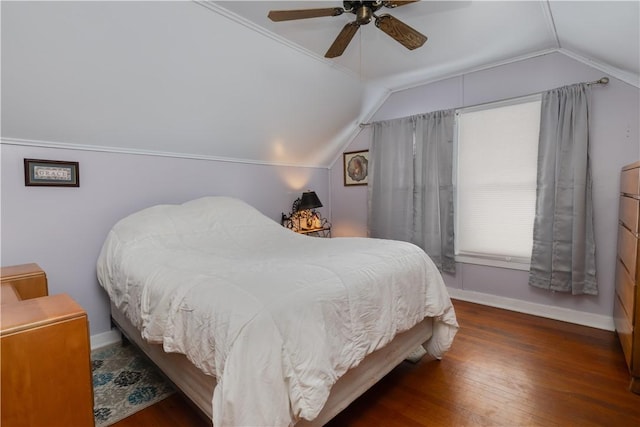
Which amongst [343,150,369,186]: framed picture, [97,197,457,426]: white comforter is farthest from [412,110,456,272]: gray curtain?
[97,197,457,426]: white comforter

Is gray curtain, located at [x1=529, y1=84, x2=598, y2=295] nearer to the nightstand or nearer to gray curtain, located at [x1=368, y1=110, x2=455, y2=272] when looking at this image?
gray curtain, located at [x1=368, y1=110, x2=455, y2=272]

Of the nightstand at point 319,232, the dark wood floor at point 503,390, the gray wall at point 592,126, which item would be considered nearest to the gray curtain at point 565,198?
the gray wall at point 592,126

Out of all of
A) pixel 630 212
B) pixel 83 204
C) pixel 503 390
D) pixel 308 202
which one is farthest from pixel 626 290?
pixel 83 204

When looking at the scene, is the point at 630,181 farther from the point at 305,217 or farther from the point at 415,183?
the point at 305,217

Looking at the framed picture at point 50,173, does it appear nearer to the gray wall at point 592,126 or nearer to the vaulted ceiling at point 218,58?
the vaulted ceiling at point 218,58

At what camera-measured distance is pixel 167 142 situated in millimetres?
2943

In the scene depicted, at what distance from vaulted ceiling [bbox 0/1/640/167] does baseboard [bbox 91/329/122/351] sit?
1538 mm

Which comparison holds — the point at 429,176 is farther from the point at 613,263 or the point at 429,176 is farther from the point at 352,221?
the point at 613,263

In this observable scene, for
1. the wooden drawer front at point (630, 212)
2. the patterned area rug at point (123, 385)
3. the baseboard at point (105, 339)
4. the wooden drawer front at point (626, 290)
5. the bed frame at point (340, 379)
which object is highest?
the wooden drawer front at point (630, 212)

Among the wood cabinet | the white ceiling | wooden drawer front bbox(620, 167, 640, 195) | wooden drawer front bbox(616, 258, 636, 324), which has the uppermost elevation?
the white ceiling

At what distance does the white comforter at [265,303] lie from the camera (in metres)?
1.17

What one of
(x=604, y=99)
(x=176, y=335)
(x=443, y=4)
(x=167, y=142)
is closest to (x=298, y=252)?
(x=176, y=335)

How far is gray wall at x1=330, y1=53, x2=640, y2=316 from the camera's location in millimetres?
2643

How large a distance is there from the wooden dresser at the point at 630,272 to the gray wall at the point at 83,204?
3430mm
